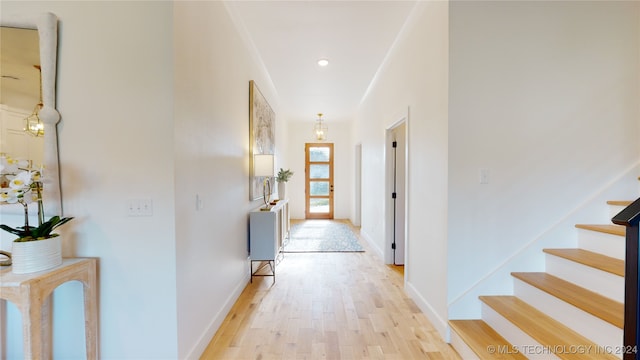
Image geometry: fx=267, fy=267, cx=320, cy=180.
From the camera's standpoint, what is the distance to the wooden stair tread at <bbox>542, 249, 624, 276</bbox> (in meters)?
1.67

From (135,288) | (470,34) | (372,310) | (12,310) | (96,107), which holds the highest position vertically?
(470,34)

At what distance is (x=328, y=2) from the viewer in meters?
2.50

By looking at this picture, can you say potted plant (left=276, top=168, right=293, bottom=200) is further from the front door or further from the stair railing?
the stair railing

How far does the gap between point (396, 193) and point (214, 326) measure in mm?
2855

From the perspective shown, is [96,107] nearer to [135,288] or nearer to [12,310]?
[135,288]

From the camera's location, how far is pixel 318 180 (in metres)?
8.01

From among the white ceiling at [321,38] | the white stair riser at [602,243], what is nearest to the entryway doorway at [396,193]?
the white ceiling at [321,38]

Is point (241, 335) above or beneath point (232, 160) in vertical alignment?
beneath

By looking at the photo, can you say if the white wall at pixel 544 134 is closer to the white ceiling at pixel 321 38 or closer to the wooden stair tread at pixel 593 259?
the wooden stair tread at pixel 593 259

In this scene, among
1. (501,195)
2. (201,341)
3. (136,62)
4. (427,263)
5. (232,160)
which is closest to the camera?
(136,62)

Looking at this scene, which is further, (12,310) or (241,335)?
(241,335)

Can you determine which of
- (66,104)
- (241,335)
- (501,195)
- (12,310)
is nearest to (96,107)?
(66,104)

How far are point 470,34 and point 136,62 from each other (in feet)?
7.74

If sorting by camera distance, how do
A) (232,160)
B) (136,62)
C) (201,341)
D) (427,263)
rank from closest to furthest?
(136,62) < (201,341) < (427,263) < (232,160)
